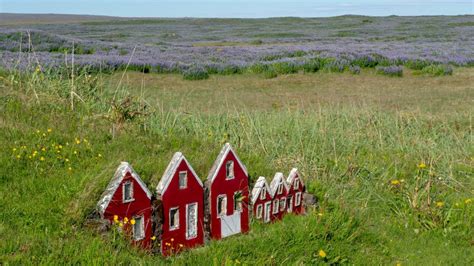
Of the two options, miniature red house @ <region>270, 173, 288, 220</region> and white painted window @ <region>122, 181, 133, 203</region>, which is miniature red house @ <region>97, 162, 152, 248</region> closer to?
white painted window @ <region>122, 181, 133, 203</region>

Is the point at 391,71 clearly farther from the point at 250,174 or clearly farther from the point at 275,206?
the point at 275,206

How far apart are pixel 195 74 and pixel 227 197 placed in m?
17.0

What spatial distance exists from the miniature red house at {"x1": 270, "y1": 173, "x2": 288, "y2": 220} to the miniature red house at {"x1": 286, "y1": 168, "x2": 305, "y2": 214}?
8 centimetres

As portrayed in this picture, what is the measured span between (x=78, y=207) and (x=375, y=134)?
614cm

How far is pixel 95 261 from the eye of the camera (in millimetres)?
3469

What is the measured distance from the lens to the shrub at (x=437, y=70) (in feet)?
76.2

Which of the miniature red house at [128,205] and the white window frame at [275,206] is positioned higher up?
the miniature red house at [128,205]

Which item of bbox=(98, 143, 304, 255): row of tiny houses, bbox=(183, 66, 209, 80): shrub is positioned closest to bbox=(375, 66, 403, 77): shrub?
bbox=(183, 66, 209, 80): shrub

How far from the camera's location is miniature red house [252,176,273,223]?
182 inches

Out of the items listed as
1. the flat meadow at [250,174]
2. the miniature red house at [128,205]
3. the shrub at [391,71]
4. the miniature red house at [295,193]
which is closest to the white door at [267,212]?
the flat meadow at [250,174]

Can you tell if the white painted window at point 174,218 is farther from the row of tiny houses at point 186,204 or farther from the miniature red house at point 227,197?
the miniature red house at point 227,197

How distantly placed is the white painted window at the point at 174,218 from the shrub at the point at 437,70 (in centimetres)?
2089

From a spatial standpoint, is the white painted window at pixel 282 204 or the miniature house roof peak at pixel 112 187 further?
the white painted window at pixel 282 204

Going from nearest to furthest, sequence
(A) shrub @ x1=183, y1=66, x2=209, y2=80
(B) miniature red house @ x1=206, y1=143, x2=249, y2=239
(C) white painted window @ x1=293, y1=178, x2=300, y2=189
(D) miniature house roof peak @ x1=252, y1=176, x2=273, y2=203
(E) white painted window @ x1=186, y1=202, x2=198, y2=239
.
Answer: (E) white painted window @ x1=186, y1=202, x2=198, y2=239, (B) miniature red house @ x1=206, y1=143, x2=249, y2=239, (D) miniature house roof peak @ x1=252, y1=176, x2=273, y2=203, (C) white painted window @ x1=293, y1=178, x2=300, y2=189, (A) shrub @ x1=183, y1=66, x2=209, y2=80
